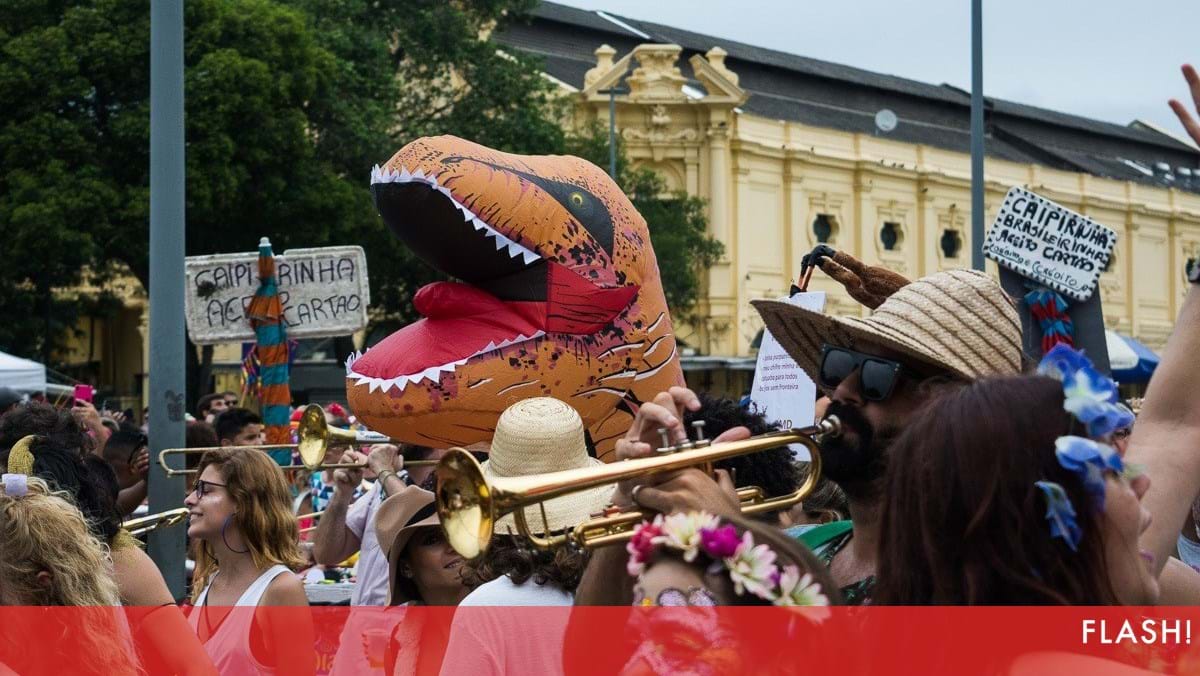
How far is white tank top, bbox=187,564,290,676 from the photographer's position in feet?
15.0

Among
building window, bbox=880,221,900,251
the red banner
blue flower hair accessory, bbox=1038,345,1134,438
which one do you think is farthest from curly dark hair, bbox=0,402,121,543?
building window, bbox=880,221,900,251

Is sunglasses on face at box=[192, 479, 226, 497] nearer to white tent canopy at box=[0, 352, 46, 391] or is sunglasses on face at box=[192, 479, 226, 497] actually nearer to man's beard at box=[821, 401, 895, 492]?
man's beard at box=[821, 401, 895, 492]

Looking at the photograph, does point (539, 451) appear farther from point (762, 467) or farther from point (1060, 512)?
point (1060, 512)

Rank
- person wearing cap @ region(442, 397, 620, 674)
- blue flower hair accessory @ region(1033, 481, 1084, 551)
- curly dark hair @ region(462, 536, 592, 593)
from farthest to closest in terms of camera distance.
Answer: curly dark hair @ region(462, 536, 592, 593), person wearing cap @ region(442, 397, 620, 674), blue flower hair accessory @ region(1033, 481, 1084, 551)

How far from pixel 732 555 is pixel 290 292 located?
23.7ft

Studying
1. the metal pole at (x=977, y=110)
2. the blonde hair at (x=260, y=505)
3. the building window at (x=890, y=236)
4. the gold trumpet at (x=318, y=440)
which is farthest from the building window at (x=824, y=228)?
the blonde hair at (x=260, y=505)

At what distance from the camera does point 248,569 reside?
496cm

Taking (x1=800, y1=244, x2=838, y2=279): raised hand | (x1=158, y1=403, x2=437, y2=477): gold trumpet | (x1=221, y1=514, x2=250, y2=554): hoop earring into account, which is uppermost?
(x1=800, y1=244, x2=838, y2=279): raised hand

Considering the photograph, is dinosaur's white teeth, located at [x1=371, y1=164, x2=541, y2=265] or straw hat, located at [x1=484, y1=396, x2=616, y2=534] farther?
dinosaur's white teeth, located at [x1=371, y1=164, x2=541, y2=265]

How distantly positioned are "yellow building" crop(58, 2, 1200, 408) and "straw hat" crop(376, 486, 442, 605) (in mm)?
33390

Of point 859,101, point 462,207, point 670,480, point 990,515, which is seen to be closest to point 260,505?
point 462,207

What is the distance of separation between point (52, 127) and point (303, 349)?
13517 millimetres

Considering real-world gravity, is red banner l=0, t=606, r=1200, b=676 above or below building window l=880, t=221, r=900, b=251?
below

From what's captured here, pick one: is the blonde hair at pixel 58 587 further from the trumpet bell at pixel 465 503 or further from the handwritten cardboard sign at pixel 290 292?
the handwritten cardboard sign at pixel 290 292
